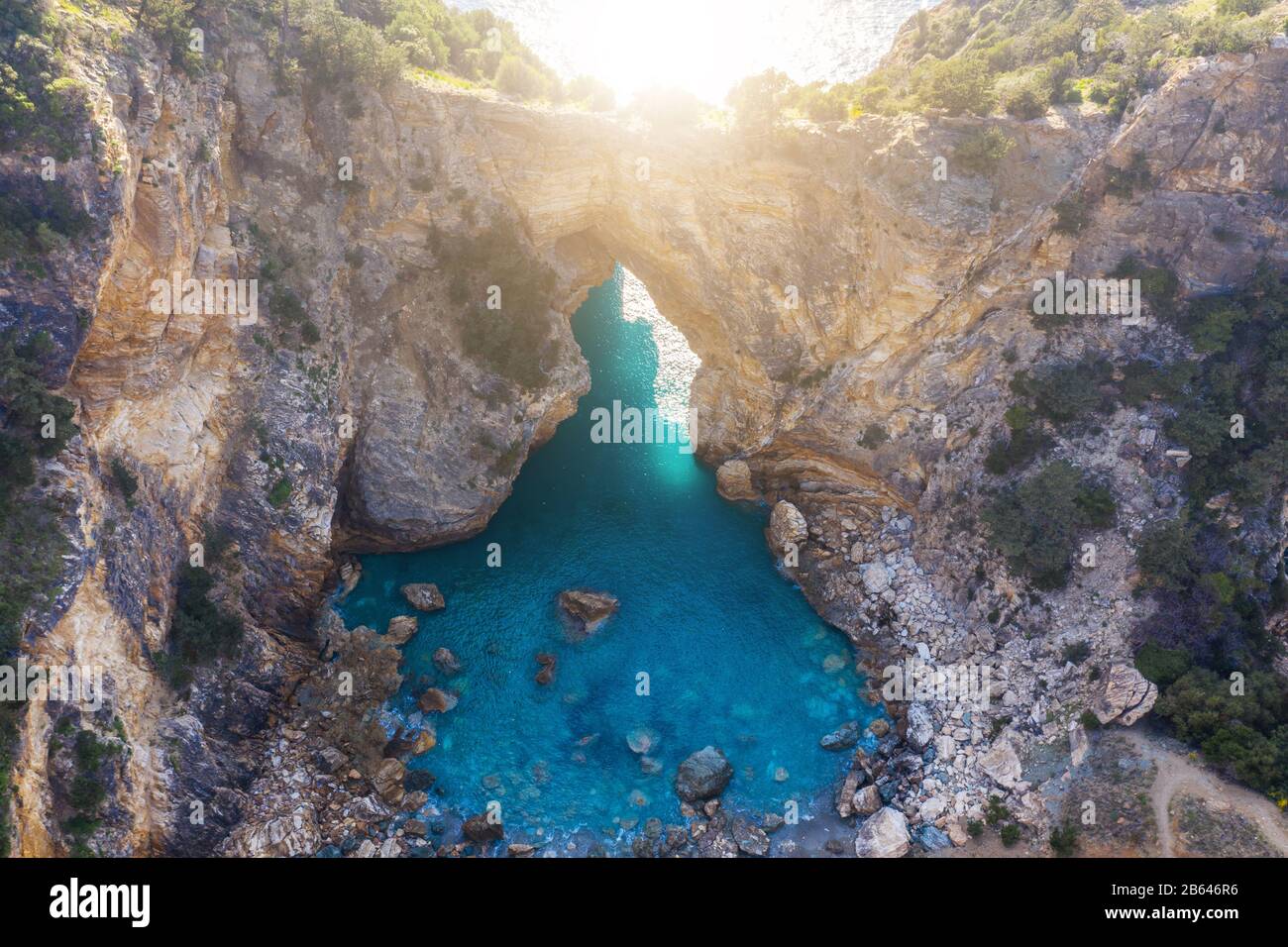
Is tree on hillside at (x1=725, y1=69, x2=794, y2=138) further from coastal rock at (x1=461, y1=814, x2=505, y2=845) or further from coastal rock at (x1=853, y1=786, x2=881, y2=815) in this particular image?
coastal rock at (x1=461, y1=814, x2=505, y2=845)

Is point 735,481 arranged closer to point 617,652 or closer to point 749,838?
point 617,652

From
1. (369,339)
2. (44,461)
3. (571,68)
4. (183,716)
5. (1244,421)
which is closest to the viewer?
(44,461)

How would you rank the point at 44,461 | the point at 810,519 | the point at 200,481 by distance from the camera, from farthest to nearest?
the point at 810,519, the point at 200,481, the point at 44,461

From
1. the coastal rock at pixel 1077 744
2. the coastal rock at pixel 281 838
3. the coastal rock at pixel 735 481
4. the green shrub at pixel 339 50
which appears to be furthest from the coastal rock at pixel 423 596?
the coastal rock at pixel 1077 744

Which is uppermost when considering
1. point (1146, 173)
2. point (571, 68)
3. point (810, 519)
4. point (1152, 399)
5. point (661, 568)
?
point (571, 68)

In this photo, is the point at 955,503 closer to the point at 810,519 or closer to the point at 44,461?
the point at 810,519

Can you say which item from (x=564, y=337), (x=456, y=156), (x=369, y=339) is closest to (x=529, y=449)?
(x=564, y=337)

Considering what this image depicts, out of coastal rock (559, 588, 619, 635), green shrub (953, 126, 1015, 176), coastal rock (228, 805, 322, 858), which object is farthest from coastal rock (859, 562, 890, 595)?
coastal rock (228, 805, 322, 858)

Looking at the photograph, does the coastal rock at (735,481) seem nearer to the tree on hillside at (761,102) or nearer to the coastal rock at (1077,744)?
the tree on hillside at (761,102)
